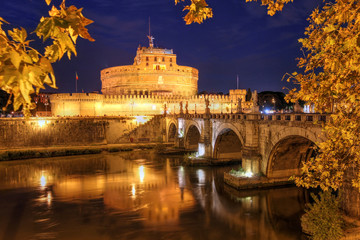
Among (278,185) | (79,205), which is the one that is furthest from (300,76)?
(79,205)

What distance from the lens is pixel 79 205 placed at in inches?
623

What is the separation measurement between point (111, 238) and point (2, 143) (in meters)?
30.2

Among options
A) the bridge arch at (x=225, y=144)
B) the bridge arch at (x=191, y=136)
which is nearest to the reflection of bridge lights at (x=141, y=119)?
the bridge arch at (x=191, y=136)

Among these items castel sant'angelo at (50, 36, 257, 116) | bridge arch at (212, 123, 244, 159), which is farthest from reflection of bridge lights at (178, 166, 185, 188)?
castel sant'angelo at (50, 36, 257, 116)

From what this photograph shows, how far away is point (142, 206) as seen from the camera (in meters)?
15.3

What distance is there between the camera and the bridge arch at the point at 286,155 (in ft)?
50.8

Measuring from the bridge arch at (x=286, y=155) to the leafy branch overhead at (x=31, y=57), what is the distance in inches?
563

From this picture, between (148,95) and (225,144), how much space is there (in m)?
28.3

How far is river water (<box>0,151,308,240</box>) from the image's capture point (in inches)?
478

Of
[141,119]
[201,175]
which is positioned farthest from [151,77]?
[201,175]

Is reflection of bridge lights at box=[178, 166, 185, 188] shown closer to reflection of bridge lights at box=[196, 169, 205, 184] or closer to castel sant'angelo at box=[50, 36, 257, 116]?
reflection of bridge lights at box=[196, 169, 205, 184]

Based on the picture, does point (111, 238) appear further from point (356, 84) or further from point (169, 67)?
point (169, 67)

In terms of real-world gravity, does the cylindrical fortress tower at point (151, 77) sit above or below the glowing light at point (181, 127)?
above

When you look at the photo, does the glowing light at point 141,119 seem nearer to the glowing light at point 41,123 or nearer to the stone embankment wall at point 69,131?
the stone embankment wall at point 69,131
